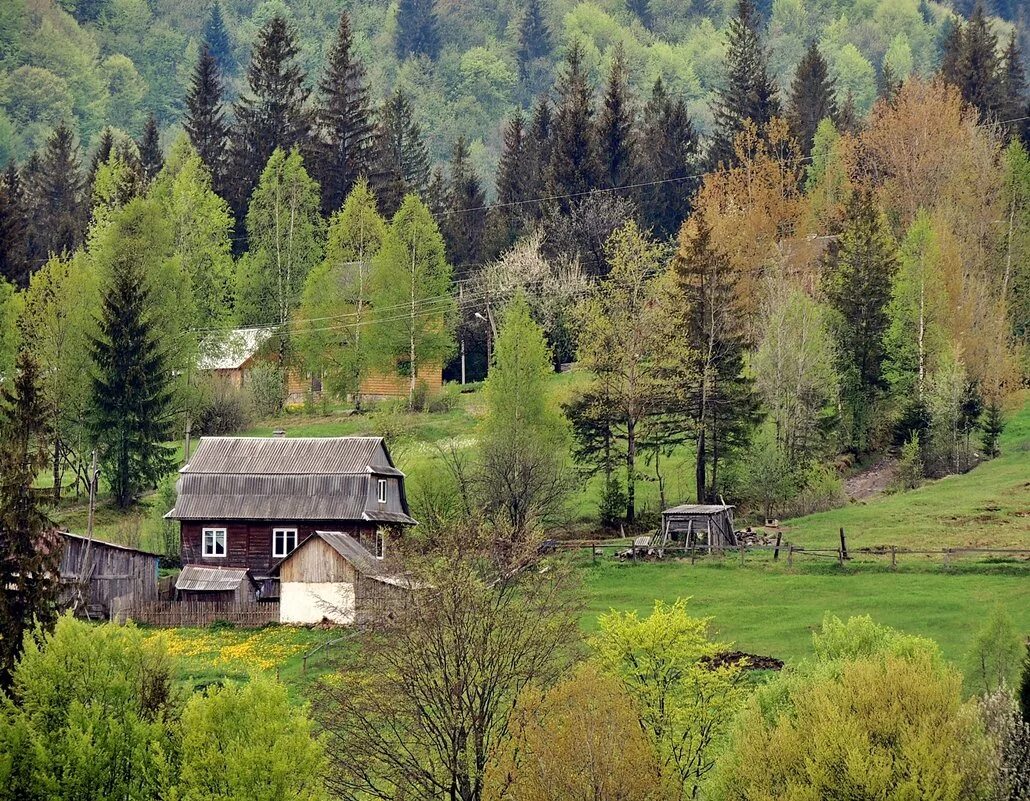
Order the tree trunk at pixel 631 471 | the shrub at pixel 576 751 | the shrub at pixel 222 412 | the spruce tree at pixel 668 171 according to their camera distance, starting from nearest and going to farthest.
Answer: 1. the shrub at pixel 576 751
2. the tree trunk at pixel 631 471
3. the shrub at pixel 222 412
4. the spruce tree at pixel 668 171

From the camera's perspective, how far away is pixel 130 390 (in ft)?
259

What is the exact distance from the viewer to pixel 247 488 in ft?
→ 222

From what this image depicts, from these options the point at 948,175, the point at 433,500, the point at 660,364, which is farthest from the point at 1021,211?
the point at 433,500

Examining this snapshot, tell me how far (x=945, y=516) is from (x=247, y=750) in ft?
111

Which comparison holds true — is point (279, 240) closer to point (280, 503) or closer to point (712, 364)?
point (712, 364)

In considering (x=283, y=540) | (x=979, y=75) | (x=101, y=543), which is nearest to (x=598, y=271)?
(x=979, y=75)

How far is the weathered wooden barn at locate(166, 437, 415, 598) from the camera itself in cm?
6656

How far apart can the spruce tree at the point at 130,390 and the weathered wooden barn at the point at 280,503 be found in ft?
31.3

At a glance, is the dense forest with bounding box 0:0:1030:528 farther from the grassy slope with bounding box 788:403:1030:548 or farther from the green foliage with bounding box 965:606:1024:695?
the green foliage with bounding box 965:606:1024:695

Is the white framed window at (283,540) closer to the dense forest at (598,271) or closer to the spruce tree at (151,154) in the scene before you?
the dense forest at (598,271)

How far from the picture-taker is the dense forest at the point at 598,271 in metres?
73.9

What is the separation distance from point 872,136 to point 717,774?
69032 millimetres

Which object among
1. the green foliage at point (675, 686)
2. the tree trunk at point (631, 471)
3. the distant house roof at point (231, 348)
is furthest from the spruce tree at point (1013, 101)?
the green foliage at point (675, 686)

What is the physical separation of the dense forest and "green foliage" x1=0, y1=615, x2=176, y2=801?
26285mm
